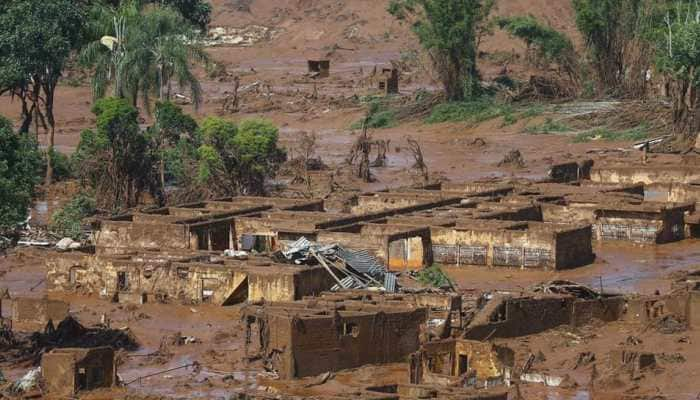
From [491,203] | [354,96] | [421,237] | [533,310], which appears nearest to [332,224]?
[421,237]

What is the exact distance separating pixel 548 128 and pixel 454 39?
247 inches

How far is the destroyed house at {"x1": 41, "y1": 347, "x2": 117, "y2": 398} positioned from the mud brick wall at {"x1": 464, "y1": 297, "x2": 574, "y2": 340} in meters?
6.21

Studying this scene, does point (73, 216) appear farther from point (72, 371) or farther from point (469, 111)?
point (469, 111)

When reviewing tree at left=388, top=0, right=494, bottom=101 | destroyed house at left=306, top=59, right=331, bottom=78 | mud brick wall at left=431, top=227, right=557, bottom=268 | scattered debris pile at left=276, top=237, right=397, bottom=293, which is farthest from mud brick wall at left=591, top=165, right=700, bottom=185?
destroyed house at left=306, top=59, right=331, bottom=78

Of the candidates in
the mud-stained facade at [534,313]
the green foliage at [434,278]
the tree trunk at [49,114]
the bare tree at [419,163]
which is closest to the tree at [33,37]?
the tree trunk at [49,114]

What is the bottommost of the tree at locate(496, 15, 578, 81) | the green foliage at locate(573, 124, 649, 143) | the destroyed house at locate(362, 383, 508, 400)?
the destroyed house at locate(362, 383, 508, 400)

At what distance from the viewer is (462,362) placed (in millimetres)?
27516

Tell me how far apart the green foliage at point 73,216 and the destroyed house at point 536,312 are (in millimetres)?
14665

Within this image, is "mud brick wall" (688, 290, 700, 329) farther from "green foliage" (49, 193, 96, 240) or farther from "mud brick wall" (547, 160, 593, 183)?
"mud brick wall" (547, 160, 593, 183)

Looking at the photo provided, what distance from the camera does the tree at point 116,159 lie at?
48.2m

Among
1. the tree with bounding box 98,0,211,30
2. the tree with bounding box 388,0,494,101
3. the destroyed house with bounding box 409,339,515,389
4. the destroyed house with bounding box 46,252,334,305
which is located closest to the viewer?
the destroyed house with bounding box 409,339,515,389

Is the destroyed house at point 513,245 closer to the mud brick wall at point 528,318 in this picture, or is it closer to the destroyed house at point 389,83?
the mud brick wall at point 528,318

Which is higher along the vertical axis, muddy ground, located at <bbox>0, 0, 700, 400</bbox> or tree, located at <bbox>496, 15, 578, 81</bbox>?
→ tree, located at <bbox>496, 15, 578, 81</bbox>

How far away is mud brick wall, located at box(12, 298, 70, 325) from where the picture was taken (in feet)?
105
